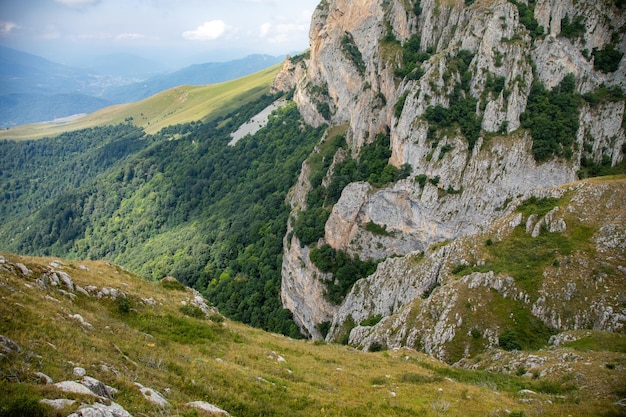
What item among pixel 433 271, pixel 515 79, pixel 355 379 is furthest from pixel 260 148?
pixel 355 379

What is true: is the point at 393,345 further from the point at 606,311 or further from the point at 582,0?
the point at 582,0

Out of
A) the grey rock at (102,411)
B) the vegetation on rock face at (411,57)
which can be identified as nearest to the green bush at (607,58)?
the vegetation on rock face at (411,57)

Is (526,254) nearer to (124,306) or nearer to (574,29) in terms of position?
(124,306)

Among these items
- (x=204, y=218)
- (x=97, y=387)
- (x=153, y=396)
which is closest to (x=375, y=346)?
(x=153, y=396)

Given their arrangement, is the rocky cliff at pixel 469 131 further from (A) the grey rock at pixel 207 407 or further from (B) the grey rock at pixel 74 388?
(B) the grey rock at pixel 74 388

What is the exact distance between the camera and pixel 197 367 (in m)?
17.2

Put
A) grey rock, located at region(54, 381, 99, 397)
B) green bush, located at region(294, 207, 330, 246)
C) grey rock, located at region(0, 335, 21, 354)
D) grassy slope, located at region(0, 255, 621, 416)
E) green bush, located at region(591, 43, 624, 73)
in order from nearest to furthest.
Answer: grey rock, located at region(54, 381, 99, 397) < grey rock, located at region(0, 335, 21, 354) < grassy slope, located at region(0, 255, 621, 416) < green bush, located at region(591, 43, 624, 73) < green bush, located at region(294, 207, 330, 246)

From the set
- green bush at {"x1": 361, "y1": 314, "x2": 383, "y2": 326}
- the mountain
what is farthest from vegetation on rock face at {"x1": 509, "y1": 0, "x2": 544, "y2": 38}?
green bush at {"x1": 361, "y1": 314, "x2": 383, "y2": 326}

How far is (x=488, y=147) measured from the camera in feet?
195

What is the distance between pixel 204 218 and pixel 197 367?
124333 millimetres

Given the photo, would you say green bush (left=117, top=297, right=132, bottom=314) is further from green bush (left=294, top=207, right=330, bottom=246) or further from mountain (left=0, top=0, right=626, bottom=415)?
green bush (left=294, top=207, right=330, bottom=246)

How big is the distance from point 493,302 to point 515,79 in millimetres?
41851

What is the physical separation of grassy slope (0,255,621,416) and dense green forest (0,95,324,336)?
50.0 m

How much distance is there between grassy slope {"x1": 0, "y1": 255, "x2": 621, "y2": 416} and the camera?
42.9 feet
